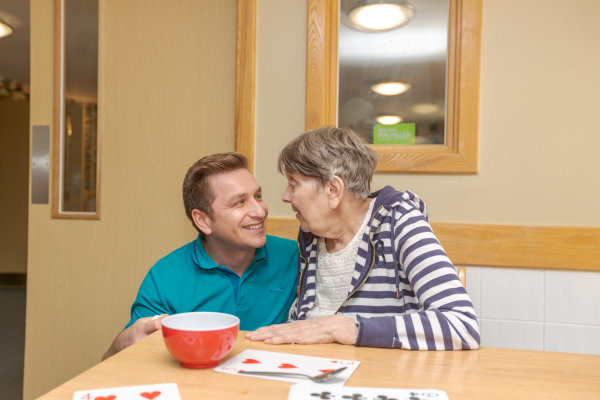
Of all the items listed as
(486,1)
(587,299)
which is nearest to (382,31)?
(486,1)

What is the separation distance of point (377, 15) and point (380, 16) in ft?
0.04

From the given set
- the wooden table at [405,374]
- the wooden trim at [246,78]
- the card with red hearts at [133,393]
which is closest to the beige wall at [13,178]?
the wooden trim at [246,78]

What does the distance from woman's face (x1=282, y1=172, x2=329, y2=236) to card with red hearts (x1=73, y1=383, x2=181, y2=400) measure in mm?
715

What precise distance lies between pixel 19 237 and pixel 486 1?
656 cm

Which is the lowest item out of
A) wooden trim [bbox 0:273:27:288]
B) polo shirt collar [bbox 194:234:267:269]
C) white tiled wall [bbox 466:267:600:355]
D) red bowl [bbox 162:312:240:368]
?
wooden trim [bbox 0:273:27:288]

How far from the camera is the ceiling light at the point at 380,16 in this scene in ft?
6.04

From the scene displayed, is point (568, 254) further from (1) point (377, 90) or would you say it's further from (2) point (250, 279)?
(2) point (250, 279)

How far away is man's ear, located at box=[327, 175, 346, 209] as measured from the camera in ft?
4.36

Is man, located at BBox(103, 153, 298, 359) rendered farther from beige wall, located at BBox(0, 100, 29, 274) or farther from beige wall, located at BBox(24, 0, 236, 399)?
beige wall, located at BBox(0, 100, 29, 274)

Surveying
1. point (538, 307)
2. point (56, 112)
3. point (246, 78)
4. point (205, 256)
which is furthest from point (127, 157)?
point (538, 307)

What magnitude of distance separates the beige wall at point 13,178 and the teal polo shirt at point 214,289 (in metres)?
5.81

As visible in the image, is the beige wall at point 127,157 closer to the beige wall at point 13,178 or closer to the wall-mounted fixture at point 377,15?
the wall-mounted fixture at point 377,15

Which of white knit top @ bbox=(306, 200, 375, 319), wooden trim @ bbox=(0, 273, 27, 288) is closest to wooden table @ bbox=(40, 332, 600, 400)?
white knit top @ bbox=(306, 200, 375, 319)

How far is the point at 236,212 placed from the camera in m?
1.52
